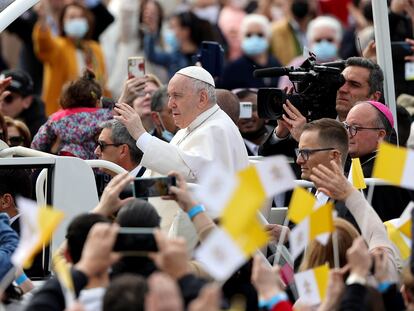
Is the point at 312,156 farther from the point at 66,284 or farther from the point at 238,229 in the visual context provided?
the point at 66,284

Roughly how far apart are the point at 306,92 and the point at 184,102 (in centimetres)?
93

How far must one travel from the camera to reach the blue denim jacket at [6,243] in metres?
8.20

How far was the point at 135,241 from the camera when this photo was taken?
23.0 feet

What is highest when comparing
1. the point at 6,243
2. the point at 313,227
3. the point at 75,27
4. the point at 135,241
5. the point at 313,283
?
the point at 75,27

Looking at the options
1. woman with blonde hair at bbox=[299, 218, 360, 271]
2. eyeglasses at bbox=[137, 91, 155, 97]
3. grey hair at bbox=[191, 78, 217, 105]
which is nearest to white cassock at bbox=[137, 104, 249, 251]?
grey hair at bbox=[191, 78, 217, 105]

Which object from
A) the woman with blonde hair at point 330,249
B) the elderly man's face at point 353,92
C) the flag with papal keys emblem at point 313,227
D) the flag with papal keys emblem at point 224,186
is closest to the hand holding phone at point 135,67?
the elderly man's face at point 353,92

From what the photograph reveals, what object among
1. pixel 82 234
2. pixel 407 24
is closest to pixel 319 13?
pixel 407 24

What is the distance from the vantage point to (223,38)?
1817 cm

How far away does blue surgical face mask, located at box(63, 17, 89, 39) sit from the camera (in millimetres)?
16047

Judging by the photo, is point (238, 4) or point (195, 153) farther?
point (238, 4)

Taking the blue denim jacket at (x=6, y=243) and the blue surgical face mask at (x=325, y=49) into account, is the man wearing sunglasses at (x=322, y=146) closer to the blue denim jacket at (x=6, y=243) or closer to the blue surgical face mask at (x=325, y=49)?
the blue denim jacket at (x=6, y=243)

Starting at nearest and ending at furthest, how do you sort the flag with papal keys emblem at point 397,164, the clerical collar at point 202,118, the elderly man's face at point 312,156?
1. the flag with papal keys emblem at point 397,164
2. the elderly man's face at point 312,156
3. the clerical collar at point 202,118

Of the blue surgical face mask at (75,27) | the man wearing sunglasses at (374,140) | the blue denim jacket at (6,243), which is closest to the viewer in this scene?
the blue denim jacket at (6,243)

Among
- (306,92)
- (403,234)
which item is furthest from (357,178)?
(306,92)
